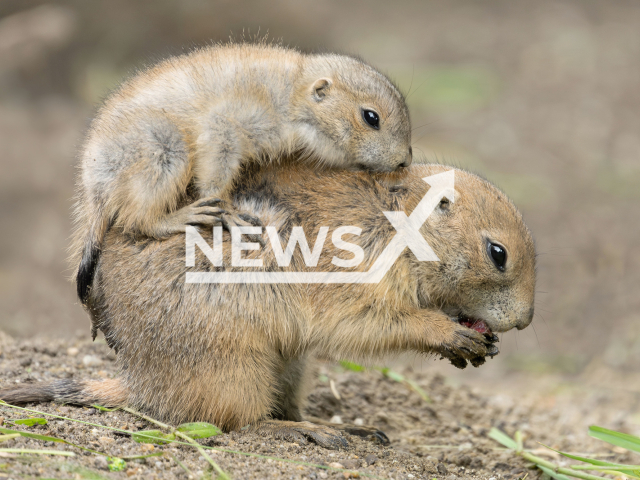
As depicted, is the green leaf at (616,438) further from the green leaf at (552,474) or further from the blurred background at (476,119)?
the blurred background at (476,119)

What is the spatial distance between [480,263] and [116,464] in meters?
2.82

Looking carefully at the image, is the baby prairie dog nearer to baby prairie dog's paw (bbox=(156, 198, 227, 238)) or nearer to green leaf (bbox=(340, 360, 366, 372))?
baby prairie dog's paw (bbox=(156, 198, 227, 238))

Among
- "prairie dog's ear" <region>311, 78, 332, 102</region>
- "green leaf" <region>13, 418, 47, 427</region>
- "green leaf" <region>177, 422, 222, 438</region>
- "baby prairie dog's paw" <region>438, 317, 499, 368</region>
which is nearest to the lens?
"green leaf" <region>13, 418, 47, 427</region>

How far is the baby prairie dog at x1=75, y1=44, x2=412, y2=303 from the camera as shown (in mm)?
4957

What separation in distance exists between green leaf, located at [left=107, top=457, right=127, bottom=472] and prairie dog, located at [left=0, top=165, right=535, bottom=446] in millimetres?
918

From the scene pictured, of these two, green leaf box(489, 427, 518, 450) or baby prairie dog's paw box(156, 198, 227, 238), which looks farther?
green leaf box(489, 427, 518, 450)

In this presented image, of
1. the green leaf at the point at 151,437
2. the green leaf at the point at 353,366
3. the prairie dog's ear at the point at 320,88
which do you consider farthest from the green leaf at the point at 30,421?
the prairie dog's ear at the point at 320,88

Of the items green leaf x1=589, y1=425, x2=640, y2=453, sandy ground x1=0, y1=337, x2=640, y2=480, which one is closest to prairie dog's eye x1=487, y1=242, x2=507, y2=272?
green leaf x1=589, y1=425, x2=640, y2=453

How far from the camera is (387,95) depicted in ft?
19.2

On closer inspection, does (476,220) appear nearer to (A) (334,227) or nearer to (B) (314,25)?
(A) (334,227)

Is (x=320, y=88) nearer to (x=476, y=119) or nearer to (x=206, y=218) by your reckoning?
(x=206, y=218)

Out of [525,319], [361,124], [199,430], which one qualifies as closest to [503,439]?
[525,319]

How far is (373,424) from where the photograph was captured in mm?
6414

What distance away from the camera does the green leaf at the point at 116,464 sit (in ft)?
12.6
